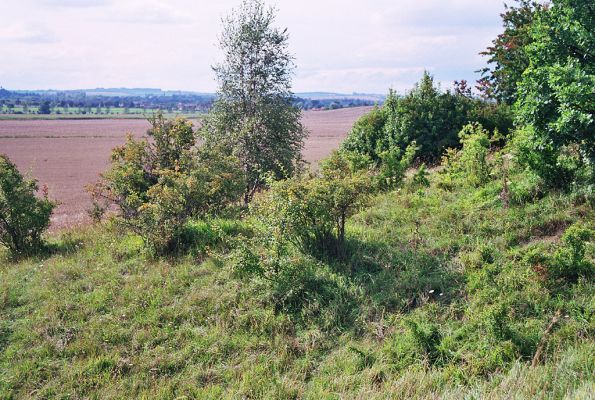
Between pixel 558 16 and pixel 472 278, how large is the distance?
483 centimetres

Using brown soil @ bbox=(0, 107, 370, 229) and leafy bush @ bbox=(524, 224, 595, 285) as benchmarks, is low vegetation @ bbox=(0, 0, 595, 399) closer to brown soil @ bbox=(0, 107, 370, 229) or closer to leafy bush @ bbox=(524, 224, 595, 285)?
leafy bush @ bbox=(524, 224, 595, 285)

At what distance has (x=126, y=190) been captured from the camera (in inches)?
411

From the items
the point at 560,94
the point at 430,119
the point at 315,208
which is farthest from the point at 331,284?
the point at 430,119

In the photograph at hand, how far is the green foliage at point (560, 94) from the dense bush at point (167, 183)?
19.8 ft

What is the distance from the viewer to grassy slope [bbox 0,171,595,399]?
5.51 metres

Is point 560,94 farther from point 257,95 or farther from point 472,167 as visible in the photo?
point 257,95

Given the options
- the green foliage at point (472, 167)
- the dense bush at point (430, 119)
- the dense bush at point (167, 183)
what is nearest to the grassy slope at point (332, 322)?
the dense bush at point (167, 183)

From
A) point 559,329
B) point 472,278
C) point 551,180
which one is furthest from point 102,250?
point 551,180

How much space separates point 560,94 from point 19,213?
399 inches

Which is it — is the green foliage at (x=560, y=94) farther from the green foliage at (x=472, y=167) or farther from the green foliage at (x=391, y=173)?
the green foliage at (x=391, y=173)

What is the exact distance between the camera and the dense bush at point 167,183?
9000 mm

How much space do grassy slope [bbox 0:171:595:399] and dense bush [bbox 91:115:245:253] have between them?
2.40 feet

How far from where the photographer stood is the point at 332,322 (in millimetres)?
6633

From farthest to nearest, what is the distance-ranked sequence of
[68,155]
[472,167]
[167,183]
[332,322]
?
1. [68,155]
2. [472,167]
3. [167,183]
4. [332,322]
